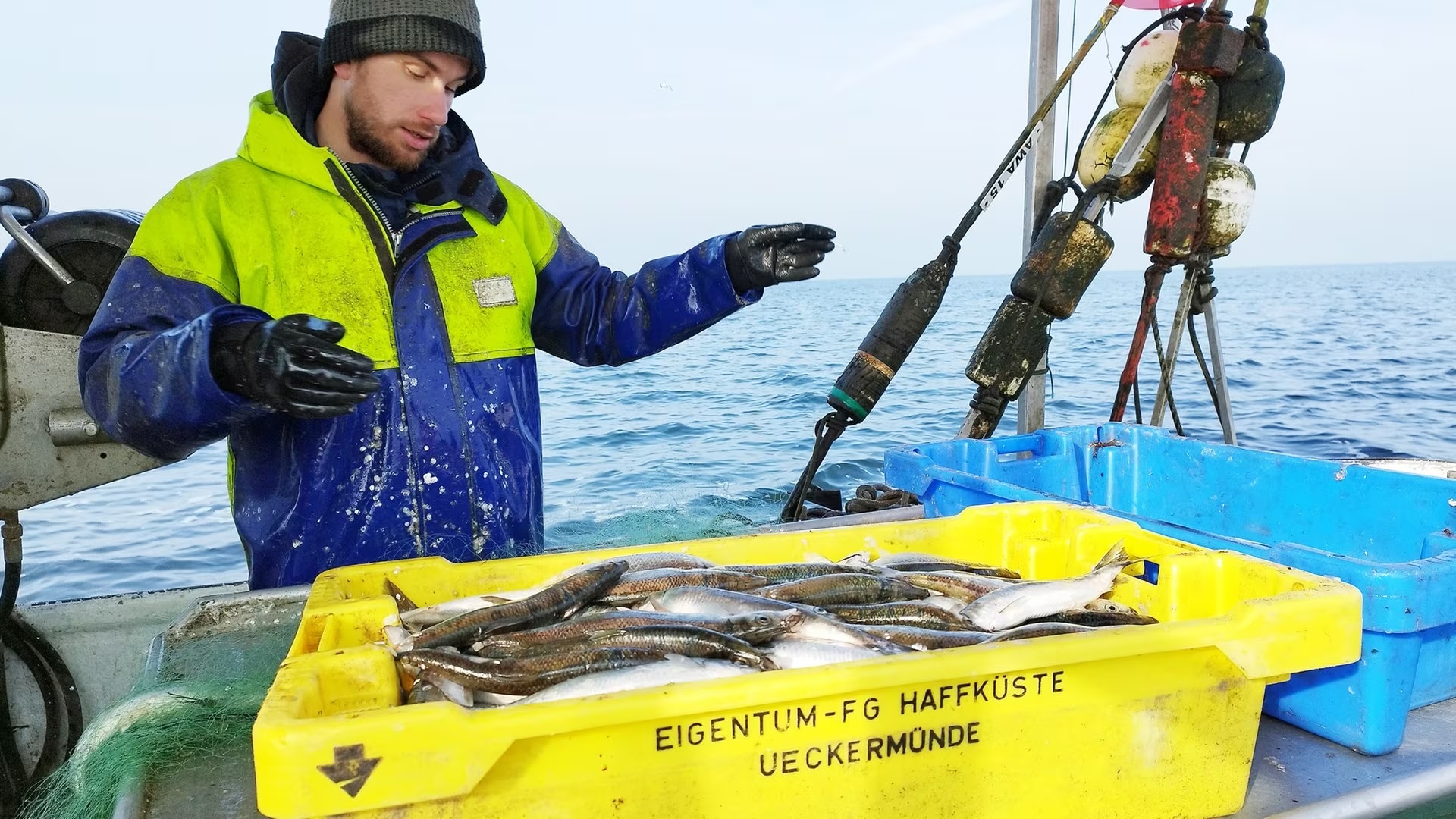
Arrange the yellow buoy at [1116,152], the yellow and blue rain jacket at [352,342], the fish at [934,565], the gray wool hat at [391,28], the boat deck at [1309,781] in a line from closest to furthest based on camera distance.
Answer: the boat deck at [1309,781] < the fish at [934,565] < the yellow and blue rain jacket at [352,342] < the gray wool hat at [391,28] < the yellow buoy at [1116,152]

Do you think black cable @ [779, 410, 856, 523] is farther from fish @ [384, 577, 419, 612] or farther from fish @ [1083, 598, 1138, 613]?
fish @ [384, 577, 419, 612]

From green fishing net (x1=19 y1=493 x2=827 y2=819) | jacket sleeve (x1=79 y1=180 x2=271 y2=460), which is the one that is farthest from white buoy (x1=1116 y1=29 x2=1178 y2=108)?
green fishing net (x1=19 y1=493 x2=827 y2=819)

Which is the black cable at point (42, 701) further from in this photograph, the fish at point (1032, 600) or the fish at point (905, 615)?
the fish at point (1032, 600)

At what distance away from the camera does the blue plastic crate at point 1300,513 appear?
197cm

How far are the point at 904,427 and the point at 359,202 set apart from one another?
1223cm

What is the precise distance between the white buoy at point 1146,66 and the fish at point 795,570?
306cm

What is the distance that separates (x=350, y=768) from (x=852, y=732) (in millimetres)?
738

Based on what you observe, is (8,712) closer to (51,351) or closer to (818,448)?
(51,351)

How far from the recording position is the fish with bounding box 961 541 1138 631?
6.90 feet

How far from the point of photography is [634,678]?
5.45 feet

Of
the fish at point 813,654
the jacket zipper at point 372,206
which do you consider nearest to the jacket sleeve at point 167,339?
the jacket zipper at point 372,206

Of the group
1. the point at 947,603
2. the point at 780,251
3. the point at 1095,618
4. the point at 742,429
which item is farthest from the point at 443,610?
the point at 742,429

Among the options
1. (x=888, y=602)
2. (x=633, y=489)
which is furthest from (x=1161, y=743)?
(x=633, y=489)

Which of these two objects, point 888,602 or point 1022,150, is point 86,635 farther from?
point 1022,150
